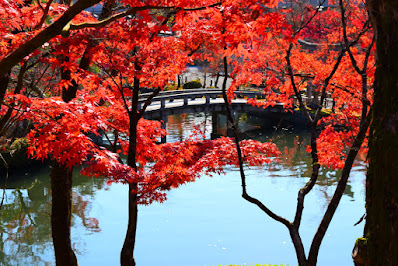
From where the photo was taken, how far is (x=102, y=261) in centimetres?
1052

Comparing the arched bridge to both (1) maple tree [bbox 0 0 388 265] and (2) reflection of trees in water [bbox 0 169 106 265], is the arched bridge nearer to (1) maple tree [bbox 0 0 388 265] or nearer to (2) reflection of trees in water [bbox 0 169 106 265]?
(2) reflection of trees in water [bbox 0 169 106 265]

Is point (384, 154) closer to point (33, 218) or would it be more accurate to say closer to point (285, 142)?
point (33, 218)

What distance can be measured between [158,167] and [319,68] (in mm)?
6213

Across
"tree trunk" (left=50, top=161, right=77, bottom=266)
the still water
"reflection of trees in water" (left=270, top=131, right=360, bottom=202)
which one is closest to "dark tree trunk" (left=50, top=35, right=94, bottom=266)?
"tree trunk" (left=50, top=161, right=77, bottom=266)

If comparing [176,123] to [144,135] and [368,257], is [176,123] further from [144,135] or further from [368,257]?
[368,257]

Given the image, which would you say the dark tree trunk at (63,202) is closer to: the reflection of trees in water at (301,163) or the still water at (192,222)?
the still water at (192,222)

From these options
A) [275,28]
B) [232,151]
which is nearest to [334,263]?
[232,151]

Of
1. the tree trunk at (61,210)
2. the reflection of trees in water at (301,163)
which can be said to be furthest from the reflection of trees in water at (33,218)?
the reflection of trees in water at (301,163)

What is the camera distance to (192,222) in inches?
511

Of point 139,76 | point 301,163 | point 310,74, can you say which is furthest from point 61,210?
point 301,163

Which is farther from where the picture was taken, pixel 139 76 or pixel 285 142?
pixel 285 142

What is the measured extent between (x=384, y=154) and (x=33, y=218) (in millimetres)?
12330

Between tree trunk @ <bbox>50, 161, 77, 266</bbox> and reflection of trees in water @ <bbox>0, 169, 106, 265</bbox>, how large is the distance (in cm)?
134

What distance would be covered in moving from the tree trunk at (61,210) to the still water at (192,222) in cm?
335
